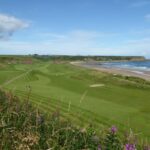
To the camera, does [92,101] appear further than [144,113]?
Yes

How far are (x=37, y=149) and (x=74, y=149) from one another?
0.69 meters

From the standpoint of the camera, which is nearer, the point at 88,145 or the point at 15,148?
the point at 15,148

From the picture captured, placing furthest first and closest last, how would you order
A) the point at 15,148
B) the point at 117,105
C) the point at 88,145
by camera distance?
1. the point at 117,105
2. the point at 88,145
3. the point at 15,148

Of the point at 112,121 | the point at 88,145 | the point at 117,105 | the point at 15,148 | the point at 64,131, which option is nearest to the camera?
the point at 15,148

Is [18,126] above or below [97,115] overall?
above

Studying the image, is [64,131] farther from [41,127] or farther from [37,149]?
[37,149]

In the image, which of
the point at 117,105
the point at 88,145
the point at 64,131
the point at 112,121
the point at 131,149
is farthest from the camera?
the point at 117,105

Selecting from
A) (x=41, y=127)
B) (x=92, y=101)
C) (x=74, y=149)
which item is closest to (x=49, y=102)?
(x=92, y=101)

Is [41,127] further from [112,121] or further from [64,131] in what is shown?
[112,121]

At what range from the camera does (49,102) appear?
66.7 feet

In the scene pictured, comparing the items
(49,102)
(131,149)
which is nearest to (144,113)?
(49,102)

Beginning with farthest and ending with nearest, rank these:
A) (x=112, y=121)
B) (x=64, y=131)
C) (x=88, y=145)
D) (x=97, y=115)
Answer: (x=97, y=115) < (x=112, y=121) < (x=64, y=131) < (x=88, y=145)

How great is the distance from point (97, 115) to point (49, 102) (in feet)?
14.8

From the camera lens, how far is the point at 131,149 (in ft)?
15.7
